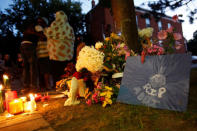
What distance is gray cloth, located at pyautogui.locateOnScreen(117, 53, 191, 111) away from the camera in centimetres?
145

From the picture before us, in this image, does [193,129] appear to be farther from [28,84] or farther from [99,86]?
Answer: [28,84]

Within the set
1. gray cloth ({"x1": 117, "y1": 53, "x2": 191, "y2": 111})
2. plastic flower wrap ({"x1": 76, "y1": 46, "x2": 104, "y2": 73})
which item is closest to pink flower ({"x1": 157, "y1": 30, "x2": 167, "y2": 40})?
gray cloth ({"x1": 117, "y1": 53, "x2": 191, "y2": 111})

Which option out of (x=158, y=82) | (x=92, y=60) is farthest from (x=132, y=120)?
(x=92, y=60)

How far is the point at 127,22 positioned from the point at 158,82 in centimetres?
152

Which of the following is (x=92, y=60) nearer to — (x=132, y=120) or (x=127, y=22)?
(x=132, y=120)

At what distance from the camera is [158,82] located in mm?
1641

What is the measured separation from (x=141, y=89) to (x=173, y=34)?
Result: 0.99 m

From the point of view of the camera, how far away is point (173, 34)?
80.4 inches

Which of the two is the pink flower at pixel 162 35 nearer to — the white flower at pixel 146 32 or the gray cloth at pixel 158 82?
the gray cloth at pixel 158 82

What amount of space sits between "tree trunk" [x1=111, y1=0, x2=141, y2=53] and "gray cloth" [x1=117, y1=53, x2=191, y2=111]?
2.48 ft

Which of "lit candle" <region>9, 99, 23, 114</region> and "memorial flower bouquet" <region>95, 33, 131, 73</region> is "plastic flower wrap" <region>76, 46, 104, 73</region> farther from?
"lit candle" <region>9, 99, 23, 114</region>

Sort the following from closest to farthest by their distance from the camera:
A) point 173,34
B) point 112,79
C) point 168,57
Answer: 1. point 168,57
2. point 173,34
3. point 112,79

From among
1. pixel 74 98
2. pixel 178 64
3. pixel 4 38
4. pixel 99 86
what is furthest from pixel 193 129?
pixel 4 38

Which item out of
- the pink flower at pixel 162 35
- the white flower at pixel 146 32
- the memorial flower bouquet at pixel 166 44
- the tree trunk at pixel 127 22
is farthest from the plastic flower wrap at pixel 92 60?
the white flower at pixel 146 32
